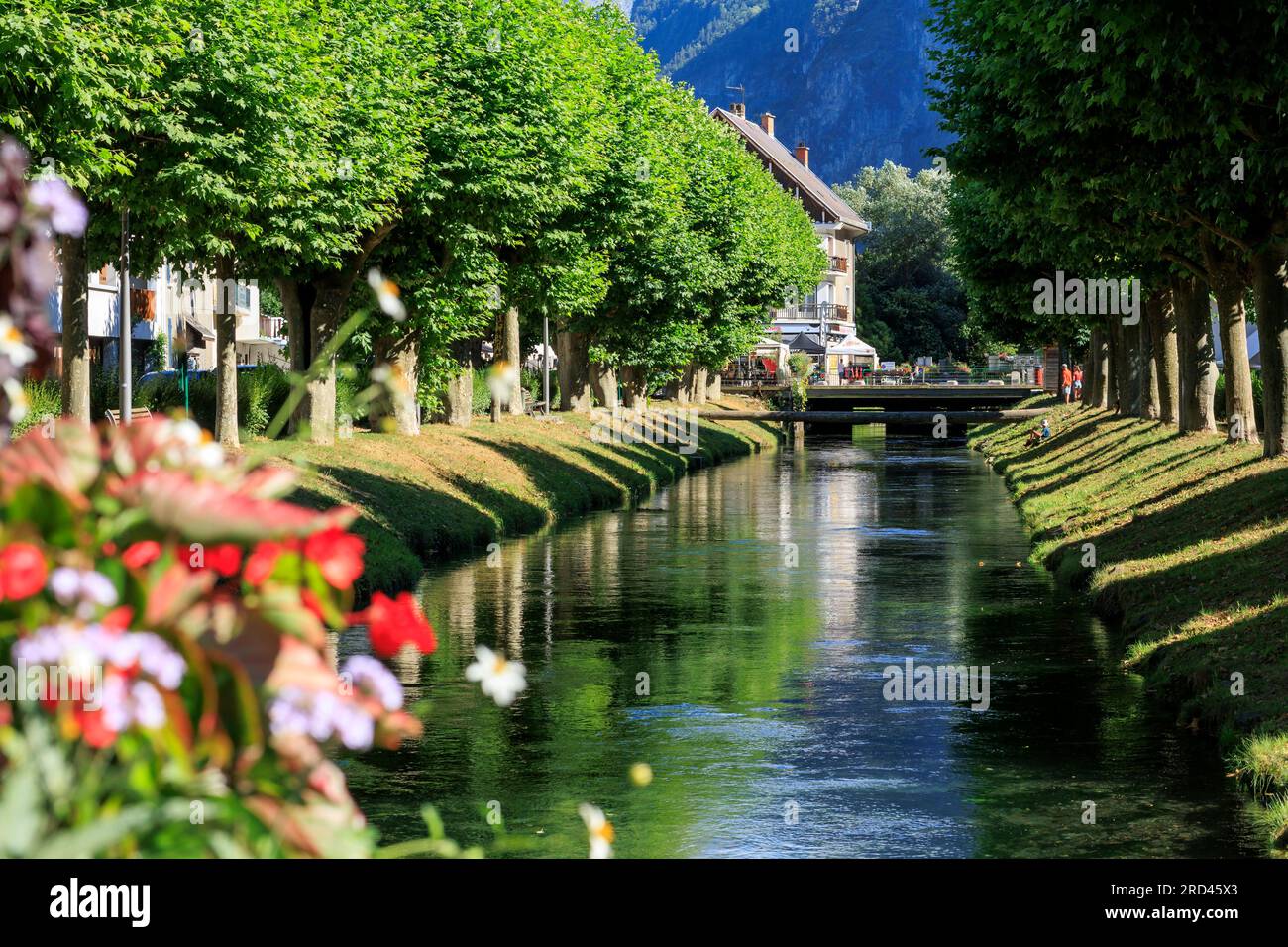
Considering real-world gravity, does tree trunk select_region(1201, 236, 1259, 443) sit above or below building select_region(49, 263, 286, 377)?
below

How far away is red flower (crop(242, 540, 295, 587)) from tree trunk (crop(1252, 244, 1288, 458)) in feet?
92.8

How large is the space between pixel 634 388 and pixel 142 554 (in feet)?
242

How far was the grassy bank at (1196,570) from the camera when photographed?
55.9 feet

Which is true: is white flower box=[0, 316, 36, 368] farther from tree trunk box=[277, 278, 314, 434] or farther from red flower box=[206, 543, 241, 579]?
tree trunk box=[277, 278, 314, 434]

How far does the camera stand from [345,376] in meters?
6.33

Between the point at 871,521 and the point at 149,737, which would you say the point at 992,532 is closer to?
the point at 871,521

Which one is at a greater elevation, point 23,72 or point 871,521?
point 23,72

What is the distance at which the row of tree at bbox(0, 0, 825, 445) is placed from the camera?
88.5 feet

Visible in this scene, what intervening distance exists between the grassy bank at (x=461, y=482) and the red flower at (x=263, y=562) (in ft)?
67.9

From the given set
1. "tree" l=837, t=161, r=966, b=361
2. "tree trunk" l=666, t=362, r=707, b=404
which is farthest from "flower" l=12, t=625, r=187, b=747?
"tree" l=837, t=161, r=966, b=361

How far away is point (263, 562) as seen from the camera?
396 cm

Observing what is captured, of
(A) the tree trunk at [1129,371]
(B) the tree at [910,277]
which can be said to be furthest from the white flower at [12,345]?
(B) the tree at [910,277]

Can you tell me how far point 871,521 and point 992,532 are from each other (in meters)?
4.76
